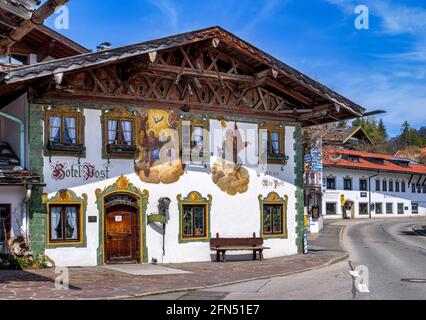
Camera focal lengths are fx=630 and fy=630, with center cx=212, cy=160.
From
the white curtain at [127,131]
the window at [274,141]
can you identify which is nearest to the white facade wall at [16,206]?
the white curtain at [127,131]

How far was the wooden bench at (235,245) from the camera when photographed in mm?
22075

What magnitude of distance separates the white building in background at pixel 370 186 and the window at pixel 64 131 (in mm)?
39598

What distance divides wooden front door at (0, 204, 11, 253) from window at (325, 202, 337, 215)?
47899 mm

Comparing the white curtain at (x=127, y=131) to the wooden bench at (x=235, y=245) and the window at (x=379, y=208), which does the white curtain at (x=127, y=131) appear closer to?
the wooden bench at (x=235, y=245)

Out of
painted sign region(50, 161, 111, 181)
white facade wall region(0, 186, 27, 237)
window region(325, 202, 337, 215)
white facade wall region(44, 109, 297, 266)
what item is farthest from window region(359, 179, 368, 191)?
white facade wall region(0, 186, 27, 237)

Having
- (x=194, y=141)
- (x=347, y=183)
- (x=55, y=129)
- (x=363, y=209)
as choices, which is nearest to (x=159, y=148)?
(x=194, y=141)

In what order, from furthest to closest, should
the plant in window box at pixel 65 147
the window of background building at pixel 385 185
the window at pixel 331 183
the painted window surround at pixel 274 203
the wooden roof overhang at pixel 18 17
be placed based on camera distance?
the window of background building at pixel 385 185 → the window at pixel 331 183 → the painted window surround at pixel 274 203 → the plant in window box at pixel 65 147 → the wooden roof overhang at pixel 18 17

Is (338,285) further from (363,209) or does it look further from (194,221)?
(363,209)

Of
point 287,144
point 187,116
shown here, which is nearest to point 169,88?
point 187,116

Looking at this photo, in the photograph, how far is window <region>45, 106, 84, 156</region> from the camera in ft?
64.5

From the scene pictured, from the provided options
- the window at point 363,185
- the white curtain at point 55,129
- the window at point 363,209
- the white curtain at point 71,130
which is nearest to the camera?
the white curtain at point 55,129

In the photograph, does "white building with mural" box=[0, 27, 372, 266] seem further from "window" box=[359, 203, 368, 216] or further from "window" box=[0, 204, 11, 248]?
"window" box=[359, 203, 368, 216]

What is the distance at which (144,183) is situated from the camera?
835 inches
